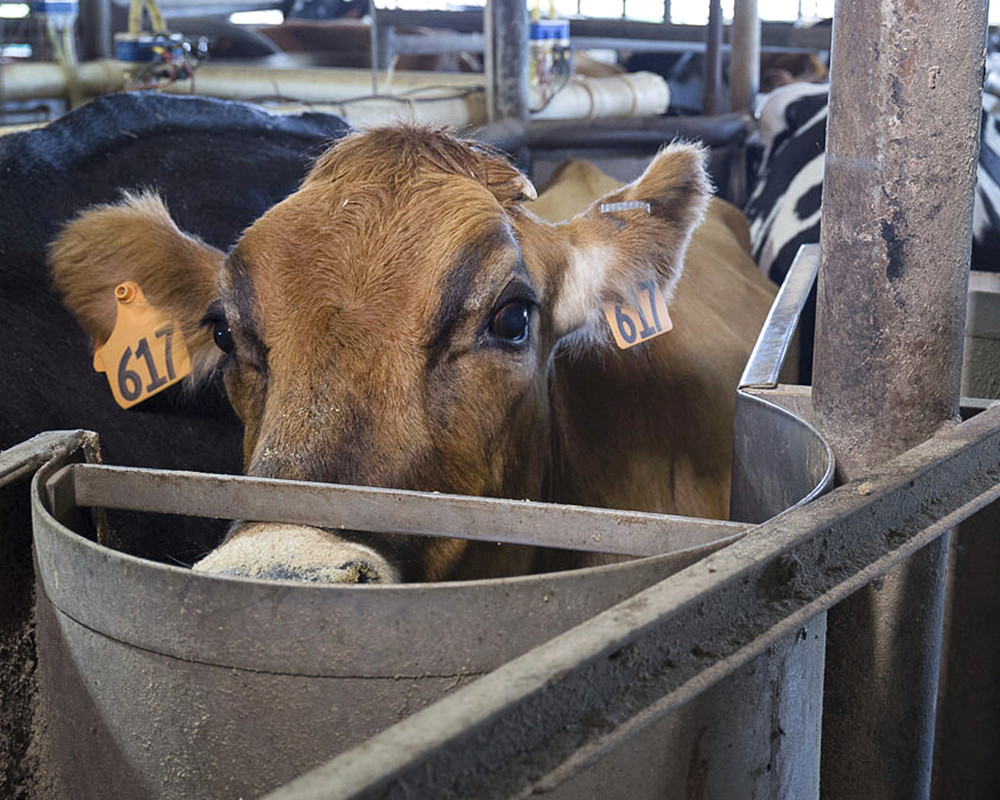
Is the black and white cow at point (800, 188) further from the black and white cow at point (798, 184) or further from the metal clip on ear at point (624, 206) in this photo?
the metal clip on ear at point (624, 206)

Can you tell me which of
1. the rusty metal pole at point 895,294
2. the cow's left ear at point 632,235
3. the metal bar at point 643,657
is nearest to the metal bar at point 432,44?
the cow's left ear at point 632,235

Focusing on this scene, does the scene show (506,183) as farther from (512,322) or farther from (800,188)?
(800,188)

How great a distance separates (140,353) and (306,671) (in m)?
1.67

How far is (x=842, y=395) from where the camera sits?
1537mm

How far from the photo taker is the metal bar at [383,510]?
1214 mm

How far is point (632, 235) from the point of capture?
2346 millimetres

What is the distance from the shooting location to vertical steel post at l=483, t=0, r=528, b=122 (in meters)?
4.93

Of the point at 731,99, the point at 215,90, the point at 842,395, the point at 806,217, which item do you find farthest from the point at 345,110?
the point at 842,395

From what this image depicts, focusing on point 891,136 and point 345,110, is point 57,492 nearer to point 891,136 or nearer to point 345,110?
point 891,136

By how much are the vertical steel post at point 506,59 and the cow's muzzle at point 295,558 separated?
13.0 ft

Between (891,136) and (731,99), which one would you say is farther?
(731,99)

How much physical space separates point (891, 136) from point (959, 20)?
15 centimetres

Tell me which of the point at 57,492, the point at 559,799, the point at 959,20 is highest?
the point at 959,20

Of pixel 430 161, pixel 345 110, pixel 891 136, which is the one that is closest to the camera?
pixel 891 136
